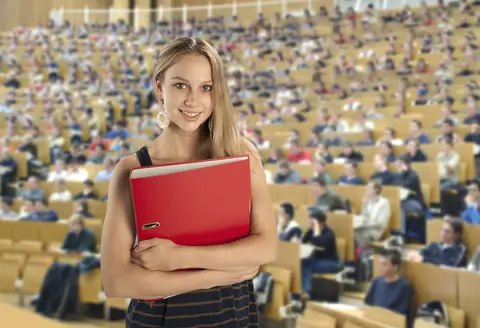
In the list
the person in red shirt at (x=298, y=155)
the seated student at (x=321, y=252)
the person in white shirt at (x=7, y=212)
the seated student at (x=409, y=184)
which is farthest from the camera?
the person in red shirt at (x=298, y=155)

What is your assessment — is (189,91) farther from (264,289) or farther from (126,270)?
(264,289)

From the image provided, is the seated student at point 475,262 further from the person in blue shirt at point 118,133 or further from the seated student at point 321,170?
the person in blue shirt at point 118,133

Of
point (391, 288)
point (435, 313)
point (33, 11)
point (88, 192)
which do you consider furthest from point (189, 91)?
point (33, 11)

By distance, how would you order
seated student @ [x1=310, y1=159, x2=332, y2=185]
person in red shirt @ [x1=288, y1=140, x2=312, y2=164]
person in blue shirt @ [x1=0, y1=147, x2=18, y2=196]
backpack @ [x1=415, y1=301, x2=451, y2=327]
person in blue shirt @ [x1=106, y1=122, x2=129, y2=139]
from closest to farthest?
backpack @ [x1=415, y1=301, x2=451, y2=327] < seated student @ [x1=310, y1=159, x2=332, y2=185] < person in red shirt @ [x1=288, y1=140, x2=312, y2=164] < person in blue shirt @ [x1=0, y1=147, x2=18, y2=196] < person in blue shirt @ [x1=106, y1=122, x2=129, y2=139]

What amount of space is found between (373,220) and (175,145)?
2.09 m

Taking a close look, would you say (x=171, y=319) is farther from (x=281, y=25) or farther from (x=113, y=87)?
(x=281, y=25)

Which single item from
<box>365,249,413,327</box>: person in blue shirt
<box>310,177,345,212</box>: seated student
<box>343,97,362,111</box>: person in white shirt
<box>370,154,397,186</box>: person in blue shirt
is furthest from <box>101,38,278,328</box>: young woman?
<box>343,97,362,111</box>: person in white shirt

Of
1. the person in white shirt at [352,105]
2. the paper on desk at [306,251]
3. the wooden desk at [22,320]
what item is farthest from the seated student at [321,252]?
the person in white shirt at [352,105]

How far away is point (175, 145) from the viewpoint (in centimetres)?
48

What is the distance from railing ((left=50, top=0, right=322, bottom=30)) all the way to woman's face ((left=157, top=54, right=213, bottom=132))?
29.0 ft

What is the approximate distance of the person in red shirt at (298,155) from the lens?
11.5 ft

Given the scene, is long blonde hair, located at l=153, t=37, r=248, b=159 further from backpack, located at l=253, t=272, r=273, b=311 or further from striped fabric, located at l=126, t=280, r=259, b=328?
backpack, located at l=253, t=272, r=273, b=311

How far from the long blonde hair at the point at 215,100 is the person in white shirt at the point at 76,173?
3.52 meters

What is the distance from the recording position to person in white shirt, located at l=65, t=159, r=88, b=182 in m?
3.90
